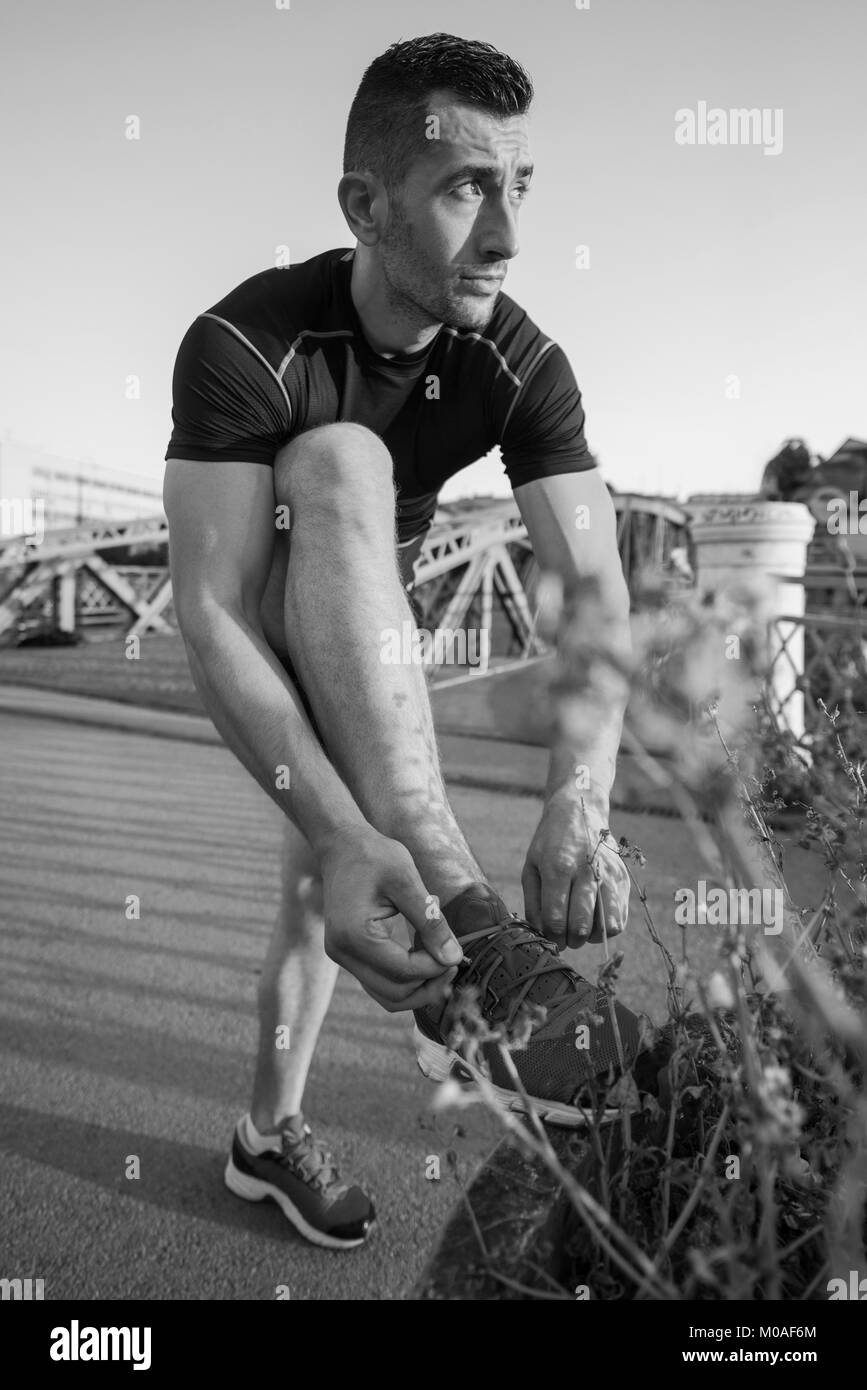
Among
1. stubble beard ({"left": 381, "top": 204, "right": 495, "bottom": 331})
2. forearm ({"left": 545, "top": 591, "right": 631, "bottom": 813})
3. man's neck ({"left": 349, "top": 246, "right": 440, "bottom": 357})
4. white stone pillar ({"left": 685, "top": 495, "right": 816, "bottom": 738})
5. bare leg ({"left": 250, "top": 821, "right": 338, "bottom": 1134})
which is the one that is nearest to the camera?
forearm ({"left": 545, "top": 591, "right": 631, "bottom": 813})

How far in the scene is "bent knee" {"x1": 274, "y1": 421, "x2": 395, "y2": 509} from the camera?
157 cm

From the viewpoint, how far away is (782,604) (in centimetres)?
630

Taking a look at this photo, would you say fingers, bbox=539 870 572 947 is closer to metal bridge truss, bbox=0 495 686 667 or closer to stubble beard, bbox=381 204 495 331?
stubble beard, bbox=381 204 495 331

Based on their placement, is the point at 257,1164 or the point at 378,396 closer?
the point at 378,396

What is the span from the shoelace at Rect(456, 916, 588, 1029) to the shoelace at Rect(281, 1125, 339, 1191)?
898 mm

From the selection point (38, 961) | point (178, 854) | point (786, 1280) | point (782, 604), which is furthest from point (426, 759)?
point (782, 604)

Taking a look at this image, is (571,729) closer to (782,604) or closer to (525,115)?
(525,115)

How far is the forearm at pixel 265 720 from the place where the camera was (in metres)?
1.43

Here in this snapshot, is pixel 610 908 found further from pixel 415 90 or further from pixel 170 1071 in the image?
pixel 170 1071

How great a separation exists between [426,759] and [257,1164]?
106cm

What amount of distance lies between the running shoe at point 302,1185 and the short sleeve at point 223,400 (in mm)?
1255

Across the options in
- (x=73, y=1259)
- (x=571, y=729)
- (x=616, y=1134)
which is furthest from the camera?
(x=73, y=1259)

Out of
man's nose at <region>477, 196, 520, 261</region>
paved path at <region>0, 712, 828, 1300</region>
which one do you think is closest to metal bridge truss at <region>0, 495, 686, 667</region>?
paved path at <region>0, 712, 828, 1300</region>

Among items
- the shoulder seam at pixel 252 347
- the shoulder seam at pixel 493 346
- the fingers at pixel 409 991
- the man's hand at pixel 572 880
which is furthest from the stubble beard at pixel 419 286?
the fingers at pixel 409 991
